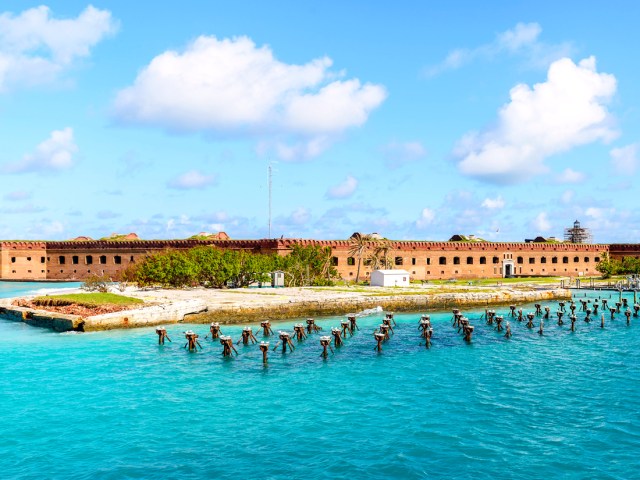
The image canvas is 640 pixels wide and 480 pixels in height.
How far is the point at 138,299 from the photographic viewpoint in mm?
41000

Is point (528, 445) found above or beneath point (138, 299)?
beneath

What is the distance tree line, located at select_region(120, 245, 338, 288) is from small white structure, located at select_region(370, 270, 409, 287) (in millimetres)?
5313

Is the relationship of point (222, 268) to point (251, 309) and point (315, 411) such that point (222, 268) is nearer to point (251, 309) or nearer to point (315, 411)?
point (251, 309)

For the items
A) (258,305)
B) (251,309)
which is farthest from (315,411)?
(258,305)

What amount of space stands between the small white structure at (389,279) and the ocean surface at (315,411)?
30203mm

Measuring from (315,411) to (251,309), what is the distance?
22.0 meters

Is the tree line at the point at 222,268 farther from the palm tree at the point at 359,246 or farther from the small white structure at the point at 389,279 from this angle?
the palm tree at the point at 359,246

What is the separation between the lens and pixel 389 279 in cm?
6141

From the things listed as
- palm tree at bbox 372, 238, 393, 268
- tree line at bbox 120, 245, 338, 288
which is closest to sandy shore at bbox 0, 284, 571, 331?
tree line at bbox 120, 245, 338, 288

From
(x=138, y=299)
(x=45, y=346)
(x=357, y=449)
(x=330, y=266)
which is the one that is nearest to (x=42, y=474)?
(x=357, y=449)

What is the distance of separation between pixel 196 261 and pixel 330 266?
731 inches

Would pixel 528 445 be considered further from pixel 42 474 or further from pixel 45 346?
pixel 45 346

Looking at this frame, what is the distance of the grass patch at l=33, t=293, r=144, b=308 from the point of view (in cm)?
3800

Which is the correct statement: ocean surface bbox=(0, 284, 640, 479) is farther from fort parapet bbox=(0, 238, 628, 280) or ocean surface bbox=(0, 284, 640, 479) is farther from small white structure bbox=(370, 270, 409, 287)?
fort parapet bbox=(0, 238, 628, 280)
